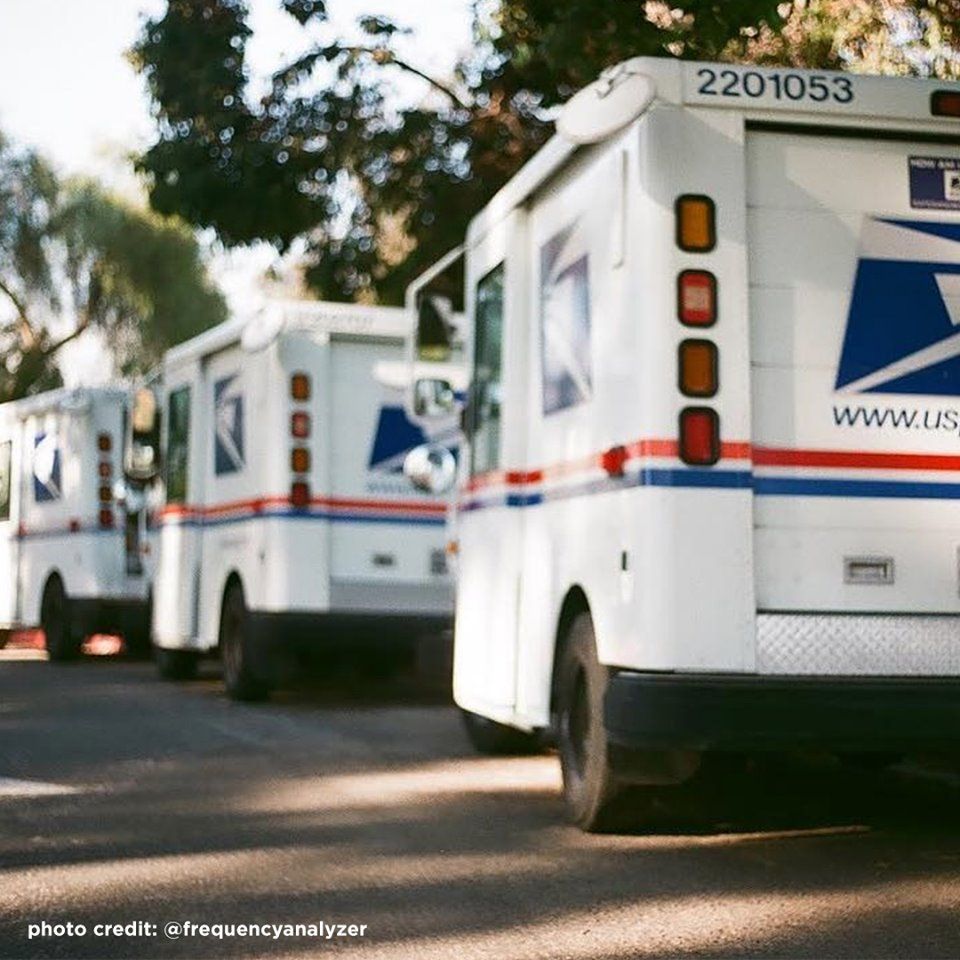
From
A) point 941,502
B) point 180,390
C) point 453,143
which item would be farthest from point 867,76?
point 453,143

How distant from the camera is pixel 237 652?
1372cm

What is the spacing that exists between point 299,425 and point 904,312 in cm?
709

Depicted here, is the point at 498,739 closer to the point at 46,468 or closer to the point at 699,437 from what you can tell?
the point at 699,437

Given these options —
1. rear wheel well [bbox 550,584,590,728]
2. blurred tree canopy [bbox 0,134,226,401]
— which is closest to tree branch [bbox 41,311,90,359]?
blurred tree canopy [bbox 0,134,226,401]

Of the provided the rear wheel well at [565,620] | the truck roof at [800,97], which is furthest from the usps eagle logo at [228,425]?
the truck roof at [800,97]

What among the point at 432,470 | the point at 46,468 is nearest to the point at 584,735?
the point at 432,470

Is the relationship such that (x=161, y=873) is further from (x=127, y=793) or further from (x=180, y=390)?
(x=180, y=390)

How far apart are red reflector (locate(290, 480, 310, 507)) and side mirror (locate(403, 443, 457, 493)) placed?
178 cm

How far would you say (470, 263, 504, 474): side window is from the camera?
8.95 meters

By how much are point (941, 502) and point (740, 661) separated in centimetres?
92

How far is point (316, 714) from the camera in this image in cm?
1296

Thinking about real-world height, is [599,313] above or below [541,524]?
above

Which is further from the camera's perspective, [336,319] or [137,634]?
[137,634]

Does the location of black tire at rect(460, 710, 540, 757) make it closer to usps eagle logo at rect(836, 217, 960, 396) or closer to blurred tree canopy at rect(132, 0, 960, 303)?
usps eagle logo at rect(836, 217, 960, 396)
